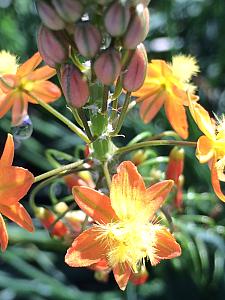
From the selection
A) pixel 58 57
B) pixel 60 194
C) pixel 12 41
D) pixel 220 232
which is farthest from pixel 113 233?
pixel 12 41

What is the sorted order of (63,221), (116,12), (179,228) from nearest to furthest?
(116,12) → (63,221) → (179,228)

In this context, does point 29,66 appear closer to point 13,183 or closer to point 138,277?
point 13,183

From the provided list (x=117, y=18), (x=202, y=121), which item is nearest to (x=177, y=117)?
(x=202, y=121)

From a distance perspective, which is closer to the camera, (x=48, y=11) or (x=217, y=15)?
(x=48, y=11)

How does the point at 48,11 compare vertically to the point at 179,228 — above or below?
above

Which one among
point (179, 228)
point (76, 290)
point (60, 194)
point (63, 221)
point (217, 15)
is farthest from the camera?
point (217, 15)

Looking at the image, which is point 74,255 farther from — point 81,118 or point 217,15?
point 217,15

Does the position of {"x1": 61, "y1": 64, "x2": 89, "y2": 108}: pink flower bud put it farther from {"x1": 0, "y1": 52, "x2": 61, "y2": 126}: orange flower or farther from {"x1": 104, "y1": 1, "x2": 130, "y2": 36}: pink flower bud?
{"x1": 0, "y1": 52, "x2": 61, "y2": 126}: orange flower
